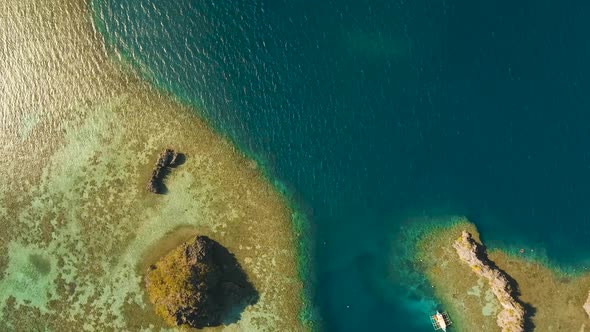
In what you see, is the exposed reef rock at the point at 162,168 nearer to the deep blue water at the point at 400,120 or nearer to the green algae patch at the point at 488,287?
the deep blue water at the point at 400,120

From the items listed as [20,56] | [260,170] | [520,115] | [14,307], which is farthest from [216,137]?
[520,115]

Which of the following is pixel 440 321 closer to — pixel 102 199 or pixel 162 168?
pixel 162 168

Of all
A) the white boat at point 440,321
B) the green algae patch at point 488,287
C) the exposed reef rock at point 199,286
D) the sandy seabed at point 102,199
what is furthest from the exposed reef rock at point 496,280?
the exposed reef rock at point 199,286

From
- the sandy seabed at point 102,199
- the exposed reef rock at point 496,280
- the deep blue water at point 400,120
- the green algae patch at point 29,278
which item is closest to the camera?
the exposed reef rock at point 496,280

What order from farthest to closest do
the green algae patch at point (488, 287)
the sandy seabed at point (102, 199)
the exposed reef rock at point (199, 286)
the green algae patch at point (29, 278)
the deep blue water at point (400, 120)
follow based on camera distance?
the green algae patch at point (29, 278) < the sandy seabed at point (102, 199) < the deep blue water at point (400, 120) < the green algae patch at point (488, 287) < the exposed reef rock at point (199, 286)

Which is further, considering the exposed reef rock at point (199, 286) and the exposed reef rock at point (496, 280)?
the exposed reef rock at point (496, 280)

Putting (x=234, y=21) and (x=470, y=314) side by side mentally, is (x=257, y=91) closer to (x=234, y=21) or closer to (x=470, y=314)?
(x=234, y=21)
